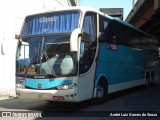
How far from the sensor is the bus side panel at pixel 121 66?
1383 cm

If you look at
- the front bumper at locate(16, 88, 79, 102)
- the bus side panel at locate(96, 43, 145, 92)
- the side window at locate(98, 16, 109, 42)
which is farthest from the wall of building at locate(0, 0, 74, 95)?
the front bumper at locate(16, 88, 79, 102)

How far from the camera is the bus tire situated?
43.3 ft

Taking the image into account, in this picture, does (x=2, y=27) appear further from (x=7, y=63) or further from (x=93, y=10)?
(x=93, y=10)

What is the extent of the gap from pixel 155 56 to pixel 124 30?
26.7ft

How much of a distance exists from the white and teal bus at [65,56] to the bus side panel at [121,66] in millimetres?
39

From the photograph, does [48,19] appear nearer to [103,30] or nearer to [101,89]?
[103,30]

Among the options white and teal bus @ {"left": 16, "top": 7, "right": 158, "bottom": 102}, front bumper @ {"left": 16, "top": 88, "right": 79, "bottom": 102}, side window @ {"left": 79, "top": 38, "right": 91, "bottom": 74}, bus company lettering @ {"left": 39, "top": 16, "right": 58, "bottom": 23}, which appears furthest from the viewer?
bus company lettering @ {"left": 39, "top": 16, "right": 58, "bottom": 23}

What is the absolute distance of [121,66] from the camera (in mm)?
16016

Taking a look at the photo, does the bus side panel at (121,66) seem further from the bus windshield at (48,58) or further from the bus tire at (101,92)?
the bus windshield at (48,58)

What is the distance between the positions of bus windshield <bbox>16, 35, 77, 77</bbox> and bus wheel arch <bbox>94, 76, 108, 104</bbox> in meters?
2.05

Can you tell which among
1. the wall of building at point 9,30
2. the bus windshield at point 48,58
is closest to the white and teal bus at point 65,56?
the bus windshield at point 48,58

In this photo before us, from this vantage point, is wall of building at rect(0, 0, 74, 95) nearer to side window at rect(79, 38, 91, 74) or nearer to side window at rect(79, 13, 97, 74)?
side window at rect(79, 13, 97, 74)

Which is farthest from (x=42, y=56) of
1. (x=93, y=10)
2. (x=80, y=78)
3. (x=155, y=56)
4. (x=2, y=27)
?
(x=155, y=56)

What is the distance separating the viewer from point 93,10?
1291cm
